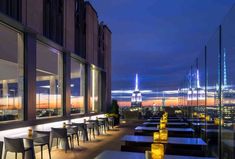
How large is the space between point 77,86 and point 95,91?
3.14m

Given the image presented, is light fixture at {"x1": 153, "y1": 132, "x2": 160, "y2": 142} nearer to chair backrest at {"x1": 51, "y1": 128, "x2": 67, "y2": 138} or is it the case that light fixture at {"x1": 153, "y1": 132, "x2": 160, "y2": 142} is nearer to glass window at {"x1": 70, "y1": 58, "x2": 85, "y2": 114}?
chair backrest at {"x1": 51, "y1": 128, "x2": 67, "y2": 138}

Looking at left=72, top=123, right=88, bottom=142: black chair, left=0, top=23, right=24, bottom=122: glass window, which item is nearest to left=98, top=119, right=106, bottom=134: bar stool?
left=72, top=123, right=88, bottom=142: black chair

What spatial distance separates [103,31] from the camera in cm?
1573

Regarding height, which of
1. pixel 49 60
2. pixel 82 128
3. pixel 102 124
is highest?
pixel 49 60

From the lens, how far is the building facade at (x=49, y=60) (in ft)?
23.2

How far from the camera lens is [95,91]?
15023 millimetres

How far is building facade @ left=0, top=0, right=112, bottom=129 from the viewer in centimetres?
706

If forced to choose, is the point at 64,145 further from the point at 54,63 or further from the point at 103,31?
the point at 103,31

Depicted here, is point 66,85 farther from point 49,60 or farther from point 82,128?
point 82,128

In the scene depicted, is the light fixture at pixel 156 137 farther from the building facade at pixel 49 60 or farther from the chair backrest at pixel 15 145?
the building facade at pixel 49 60

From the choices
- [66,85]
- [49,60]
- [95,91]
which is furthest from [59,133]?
[95,91]

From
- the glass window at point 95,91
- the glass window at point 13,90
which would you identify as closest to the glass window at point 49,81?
the glass window at point 13,90

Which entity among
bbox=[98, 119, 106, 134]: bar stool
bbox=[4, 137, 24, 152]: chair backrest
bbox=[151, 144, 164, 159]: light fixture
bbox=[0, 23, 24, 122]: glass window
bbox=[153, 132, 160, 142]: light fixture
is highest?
bbox=[0, 23, 24, 122]: glass window

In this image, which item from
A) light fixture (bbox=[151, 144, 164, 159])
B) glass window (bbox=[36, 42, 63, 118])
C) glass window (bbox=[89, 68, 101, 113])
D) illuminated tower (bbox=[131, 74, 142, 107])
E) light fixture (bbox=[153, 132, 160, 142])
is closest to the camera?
light fixture (bbox=[151, 144, 164, 159])
